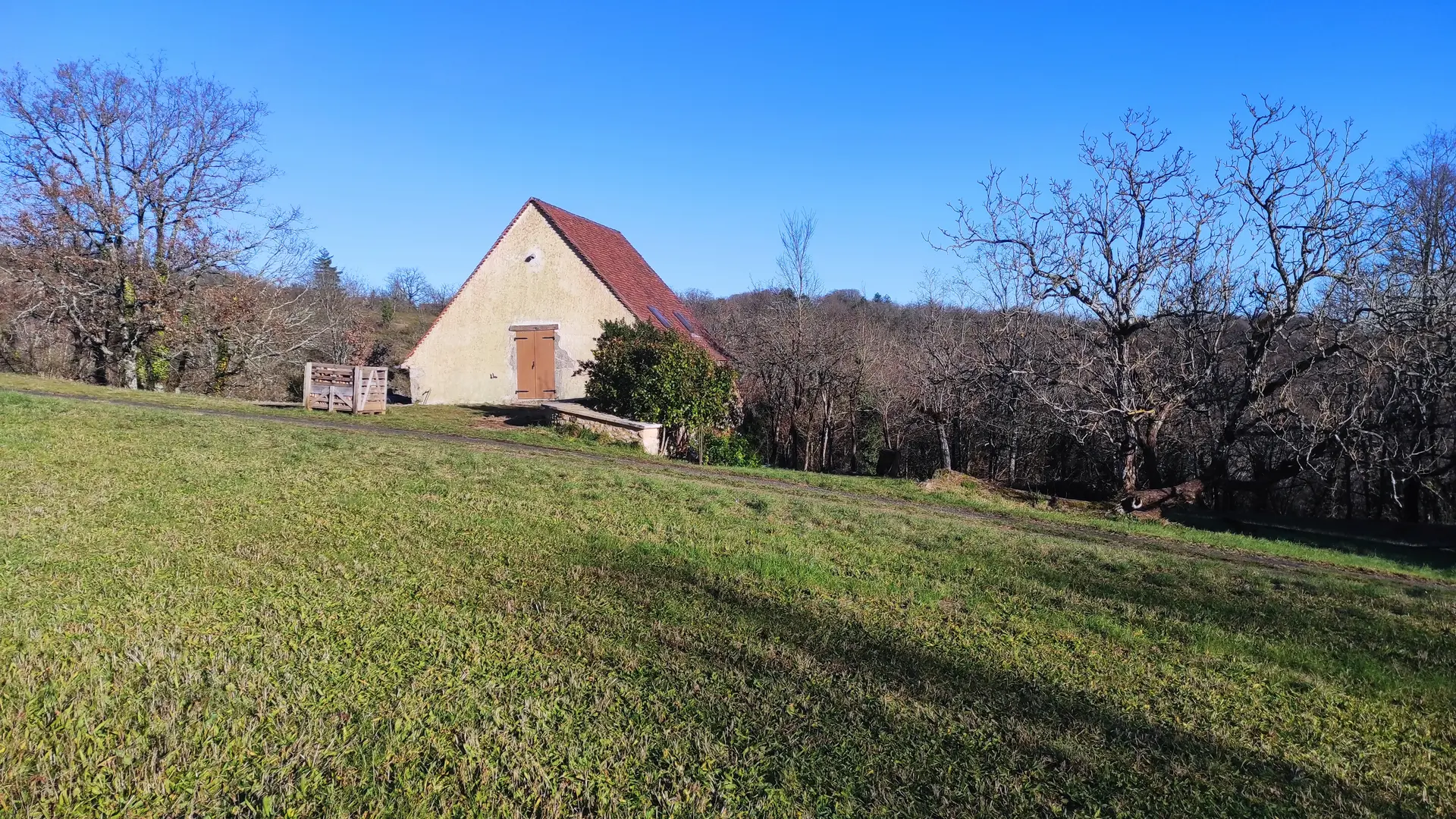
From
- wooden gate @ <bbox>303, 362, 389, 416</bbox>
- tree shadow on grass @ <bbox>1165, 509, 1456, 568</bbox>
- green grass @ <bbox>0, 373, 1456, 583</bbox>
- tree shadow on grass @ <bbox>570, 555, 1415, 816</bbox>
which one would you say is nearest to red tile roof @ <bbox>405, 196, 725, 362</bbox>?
green grass @ <bbox>0, 373, 1456, 583</bbox>

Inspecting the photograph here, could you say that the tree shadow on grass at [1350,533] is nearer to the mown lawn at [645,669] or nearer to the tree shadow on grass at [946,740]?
the mown lawn at [645,669]

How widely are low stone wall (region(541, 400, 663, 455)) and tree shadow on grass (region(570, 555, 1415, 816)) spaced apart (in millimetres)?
12548

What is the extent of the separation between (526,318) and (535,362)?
1.42 m

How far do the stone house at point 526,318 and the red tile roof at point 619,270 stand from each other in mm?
62

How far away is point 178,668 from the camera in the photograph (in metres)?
4.21

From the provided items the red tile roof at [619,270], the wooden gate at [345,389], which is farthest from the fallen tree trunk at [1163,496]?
the wooden gate at [345,389]

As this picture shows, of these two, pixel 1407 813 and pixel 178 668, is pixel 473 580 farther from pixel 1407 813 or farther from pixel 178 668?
pixel 1407 813

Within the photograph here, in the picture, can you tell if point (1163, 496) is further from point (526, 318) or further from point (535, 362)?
point (526, 318)

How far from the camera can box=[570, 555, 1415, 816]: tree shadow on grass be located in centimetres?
355

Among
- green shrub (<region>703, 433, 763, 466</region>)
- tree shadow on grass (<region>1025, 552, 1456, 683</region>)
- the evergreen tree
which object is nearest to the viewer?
tree shadow on grass (<region>1025, 552, 1456, 683</region>)

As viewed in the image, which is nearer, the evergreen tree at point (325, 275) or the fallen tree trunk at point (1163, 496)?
the fallen tree trunk at point (1163, 496)

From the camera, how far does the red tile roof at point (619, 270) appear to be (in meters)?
25.2

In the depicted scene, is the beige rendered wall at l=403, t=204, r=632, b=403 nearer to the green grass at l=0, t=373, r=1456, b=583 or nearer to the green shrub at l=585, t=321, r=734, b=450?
the green grass at l=0, t=373, r=1456, b=583

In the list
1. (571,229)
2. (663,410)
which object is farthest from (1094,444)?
(571,229)
